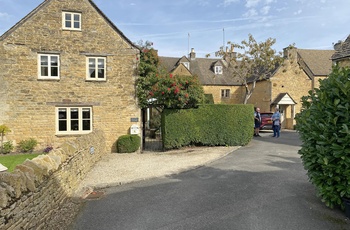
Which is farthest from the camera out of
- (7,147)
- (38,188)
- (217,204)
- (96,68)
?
(96,68)

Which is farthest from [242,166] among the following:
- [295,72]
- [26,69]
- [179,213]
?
[295,72]

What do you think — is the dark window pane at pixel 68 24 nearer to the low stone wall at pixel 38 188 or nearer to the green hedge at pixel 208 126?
the green hedge at pixel 208 126

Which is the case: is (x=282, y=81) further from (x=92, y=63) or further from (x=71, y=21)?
(x=71, y=21)

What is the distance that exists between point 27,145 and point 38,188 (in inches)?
402

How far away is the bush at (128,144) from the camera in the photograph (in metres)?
13.3

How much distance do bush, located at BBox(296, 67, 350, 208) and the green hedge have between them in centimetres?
810

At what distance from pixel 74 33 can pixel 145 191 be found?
10.7 metres

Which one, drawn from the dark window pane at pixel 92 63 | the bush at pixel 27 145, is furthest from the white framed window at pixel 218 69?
the bush at pixel 27 145

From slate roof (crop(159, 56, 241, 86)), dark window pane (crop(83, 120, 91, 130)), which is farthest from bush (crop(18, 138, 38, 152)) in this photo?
slate roof (crop(159, 56, 241, 86))

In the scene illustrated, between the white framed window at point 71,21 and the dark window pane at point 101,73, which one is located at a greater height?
the white framed window at point 71,21

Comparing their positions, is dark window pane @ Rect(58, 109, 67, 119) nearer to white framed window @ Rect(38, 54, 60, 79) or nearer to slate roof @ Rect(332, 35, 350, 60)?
white framed window @ Rect(38, 54, 60, 79)

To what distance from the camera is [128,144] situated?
1329 cm


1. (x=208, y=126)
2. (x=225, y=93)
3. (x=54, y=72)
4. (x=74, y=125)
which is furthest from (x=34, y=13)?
(x=225, y=93)

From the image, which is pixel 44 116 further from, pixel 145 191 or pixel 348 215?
pixel 348 215
